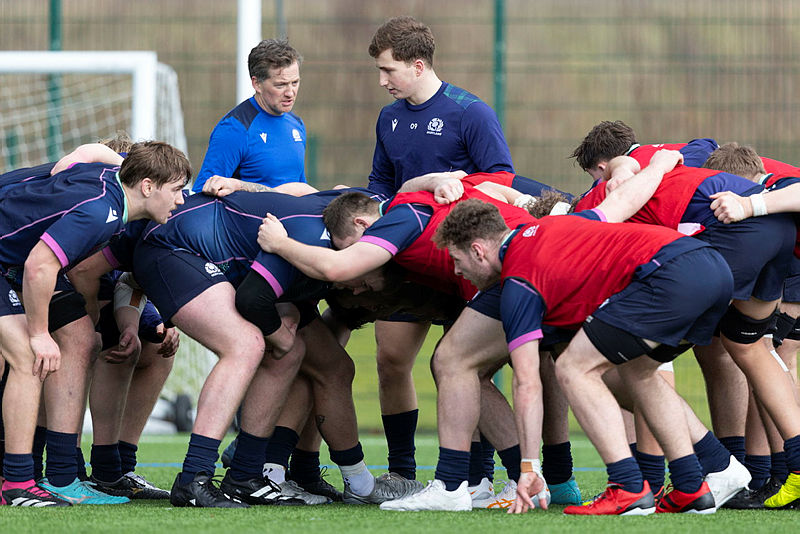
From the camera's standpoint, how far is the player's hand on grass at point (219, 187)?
504cm

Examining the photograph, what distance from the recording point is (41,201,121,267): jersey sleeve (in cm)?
432

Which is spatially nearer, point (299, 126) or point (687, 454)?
point (687, 454)

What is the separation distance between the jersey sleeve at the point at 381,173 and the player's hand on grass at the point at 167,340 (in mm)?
1312

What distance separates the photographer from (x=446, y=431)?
446cm

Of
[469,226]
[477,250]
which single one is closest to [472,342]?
[477,250]

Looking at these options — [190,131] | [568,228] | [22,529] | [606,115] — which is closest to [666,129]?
[606,115]

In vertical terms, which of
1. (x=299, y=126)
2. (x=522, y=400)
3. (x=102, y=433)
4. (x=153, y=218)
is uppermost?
(x=299, y=126)

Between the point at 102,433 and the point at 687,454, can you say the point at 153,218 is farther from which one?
the point at 687,454

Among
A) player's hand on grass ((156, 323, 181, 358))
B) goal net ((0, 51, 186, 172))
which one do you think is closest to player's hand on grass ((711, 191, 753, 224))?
player's hand on grass ((156, 323, 181, 358))

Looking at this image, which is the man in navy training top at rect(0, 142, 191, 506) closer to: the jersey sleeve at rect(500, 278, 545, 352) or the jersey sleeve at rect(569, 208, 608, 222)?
the jersey sleeve at rect(500, 278, 545, 352)

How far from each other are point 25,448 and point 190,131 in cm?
612

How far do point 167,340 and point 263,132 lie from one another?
1.23 metres

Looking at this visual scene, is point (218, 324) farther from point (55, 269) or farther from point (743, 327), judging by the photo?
point (743, 327)

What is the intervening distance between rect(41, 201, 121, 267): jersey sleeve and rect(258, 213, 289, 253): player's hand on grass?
24.9 inches
